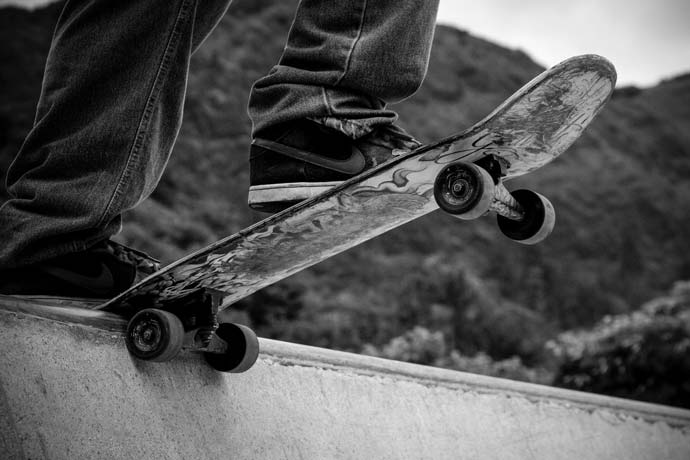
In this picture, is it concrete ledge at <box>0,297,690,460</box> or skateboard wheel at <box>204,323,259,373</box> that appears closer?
concrete ledge at <box>0,297,690,460</box>

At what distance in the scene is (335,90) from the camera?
132 cm

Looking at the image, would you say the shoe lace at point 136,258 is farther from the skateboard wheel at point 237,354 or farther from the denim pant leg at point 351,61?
the denim pant leg at point 351,61

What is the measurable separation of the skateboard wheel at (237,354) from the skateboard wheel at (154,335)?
155 millimetres

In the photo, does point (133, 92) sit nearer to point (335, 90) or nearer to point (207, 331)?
point (335, 90)

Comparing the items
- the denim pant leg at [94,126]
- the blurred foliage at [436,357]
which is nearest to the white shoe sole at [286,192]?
the denim pant leg at [94,126]

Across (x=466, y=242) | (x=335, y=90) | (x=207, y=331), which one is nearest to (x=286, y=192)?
(x=335, y=90)

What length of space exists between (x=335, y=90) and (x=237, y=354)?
0.64 m

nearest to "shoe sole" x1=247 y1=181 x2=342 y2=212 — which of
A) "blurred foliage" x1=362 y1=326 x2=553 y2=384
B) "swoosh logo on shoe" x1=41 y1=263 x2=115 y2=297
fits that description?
"swoosh logo on shoe" x1=41 y1=263 x2=115 y2=297

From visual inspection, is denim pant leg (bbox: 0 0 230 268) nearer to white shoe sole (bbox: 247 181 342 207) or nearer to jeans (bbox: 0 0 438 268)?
jeans (bbox: 0 0 438 268)

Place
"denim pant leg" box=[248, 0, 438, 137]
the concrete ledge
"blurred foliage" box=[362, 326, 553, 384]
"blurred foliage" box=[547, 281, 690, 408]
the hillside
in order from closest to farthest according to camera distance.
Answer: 1. the concrete ledge
2. "denim pant leg" box=[248, 0, 438, 137]
3. "blurred foliage" box=[547, 281, 690, 408]
4. "blurred foliage" box=[362, 326, 553, 384]
5. the hillside

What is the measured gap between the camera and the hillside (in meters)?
7.28

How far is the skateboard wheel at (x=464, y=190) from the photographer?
1.15m

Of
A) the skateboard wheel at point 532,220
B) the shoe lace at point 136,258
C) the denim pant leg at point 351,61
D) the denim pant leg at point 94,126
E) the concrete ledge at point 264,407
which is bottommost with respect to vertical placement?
the concrete ledge at point 264,407

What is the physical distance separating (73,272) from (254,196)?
43 cm
